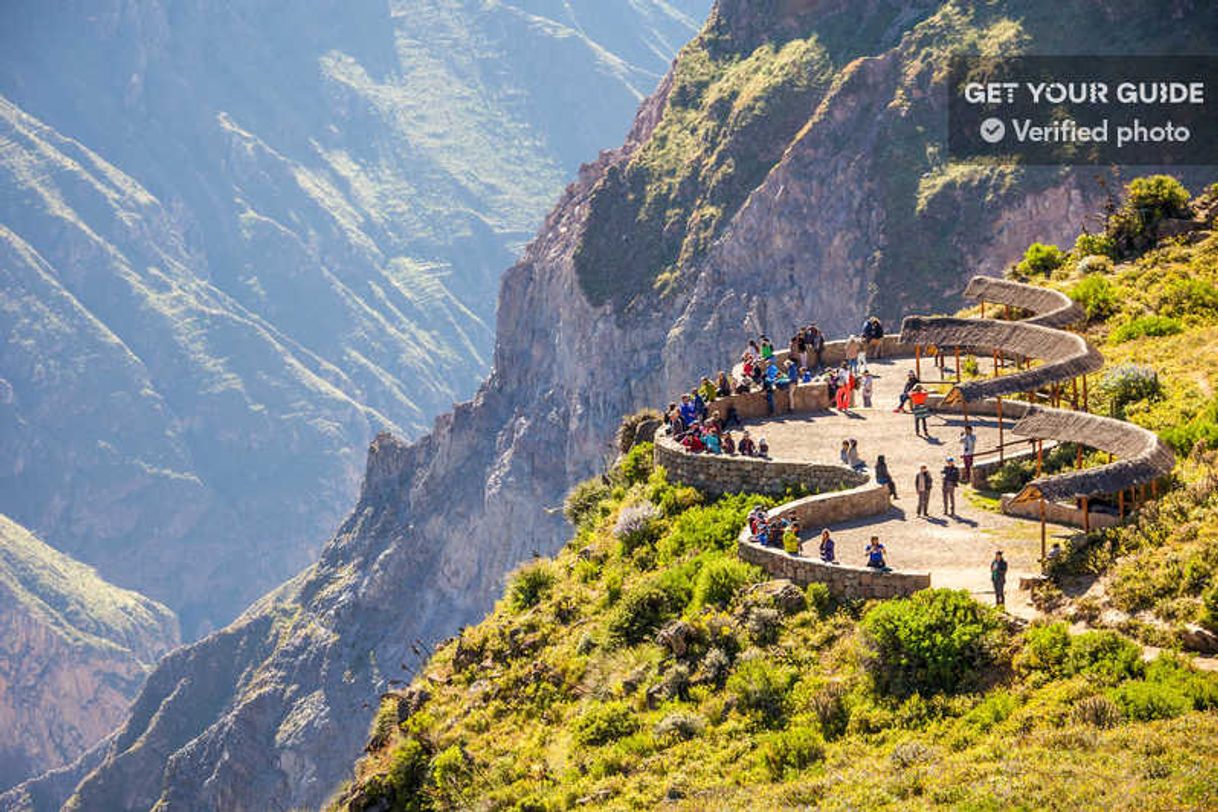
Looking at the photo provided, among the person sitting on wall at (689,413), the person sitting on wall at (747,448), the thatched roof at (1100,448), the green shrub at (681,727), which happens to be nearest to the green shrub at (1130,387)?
the thatched roof at (1100,448)

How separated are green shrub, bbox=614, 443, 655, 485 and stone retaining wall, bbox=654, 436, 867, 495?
3359mm

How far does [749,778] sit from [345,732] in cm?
14250

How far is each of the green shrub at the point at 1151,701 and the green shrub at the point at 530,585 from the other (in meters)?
21.7

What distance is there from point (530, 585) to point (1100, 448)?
18.3 meters

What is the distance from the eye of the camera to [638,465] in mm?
50281

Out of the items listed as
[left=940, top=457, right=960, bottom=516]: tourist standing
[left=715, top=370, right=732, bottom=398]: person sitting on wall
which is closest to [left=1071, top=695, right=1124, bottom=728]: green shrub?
[left=940, top=457, right=960, bottom=516]: tourist standing

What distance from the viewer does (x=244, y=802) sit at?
169 meters

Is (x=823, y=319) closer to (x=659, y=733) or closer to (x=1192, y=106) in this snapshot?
(x=1192, y=106)

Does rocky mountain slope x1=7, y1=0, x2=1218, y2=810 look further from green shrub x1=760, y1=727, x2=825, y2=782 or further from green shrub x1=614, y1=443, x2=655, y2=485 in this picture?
green shrub x1=760, y1=727, x2=825, y2=782

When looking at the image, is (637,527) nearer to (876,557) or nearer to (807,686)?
(876,557)

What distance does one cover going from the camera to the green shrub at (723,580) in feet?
124

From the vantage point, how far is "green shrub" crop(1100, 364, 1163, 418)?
1708 inches

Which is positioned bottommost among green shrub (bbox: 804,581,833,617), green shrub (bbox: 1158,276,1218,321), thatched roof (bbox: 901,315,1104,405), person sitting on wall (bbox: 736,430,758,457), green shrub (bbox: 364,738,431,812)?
green shrub (bbox: 364,738,431,812)

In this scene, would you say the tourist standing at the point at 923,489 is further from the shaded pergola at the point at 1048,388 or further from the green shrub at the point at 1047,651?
the green shrub at the point at 1047,651
